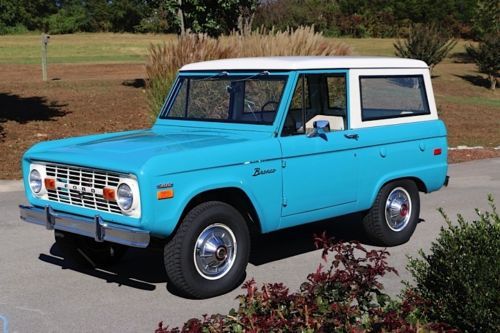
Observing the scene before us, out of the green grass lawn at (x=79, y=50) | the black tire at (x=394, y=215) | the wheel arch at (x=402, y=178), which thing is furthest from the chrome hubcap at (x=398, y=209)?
the green grass lawn at (x=79, y=50)

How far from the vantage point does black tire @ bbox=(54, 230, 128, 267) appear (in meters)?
6.26

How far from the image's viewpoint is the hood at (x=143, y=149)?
16.8 feet

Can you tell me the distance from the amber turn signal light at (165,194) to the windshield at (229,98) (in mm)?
1347

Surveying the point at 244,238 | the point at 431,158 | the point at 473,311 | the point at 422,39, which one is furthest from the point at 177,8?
Answer: the point at 473,311

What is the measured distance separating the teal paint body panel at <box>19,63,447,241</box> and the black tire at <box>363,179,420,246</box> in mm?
148

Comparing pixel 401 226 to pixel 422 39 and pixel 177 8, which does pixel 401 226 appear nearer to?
pixel 177 8

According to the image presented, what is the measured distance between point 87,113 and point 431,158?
1210 cm

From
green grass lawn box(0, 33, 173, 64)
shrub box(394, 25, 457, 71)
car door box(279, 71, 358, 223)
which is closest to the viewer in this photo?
car door box(279, 71, 358, 223)

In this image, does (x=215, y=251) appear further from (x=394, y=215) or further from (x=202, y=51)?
(x=202, y=51)

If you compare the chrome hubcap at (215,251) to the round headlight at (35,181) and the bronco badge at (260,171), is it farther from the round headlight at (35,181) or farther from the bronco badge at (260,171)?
the round headlight at (35,181)

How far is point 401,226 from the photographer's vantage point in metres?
7.11

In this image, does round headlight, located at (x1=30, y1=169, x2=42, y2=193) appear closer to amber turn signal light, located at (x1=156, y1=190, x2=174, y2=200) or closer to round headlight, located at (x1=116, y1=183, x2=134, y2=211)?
round headlight, located at (x1=116, y1=183, x2=134, y2=211)

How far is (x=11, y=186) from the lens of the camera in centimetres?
1005

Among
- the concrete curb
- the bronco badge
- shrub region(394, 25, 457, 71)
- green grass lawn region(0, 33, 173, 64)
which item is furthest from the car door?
green grass lawn region(0, 33, 173, 64)
